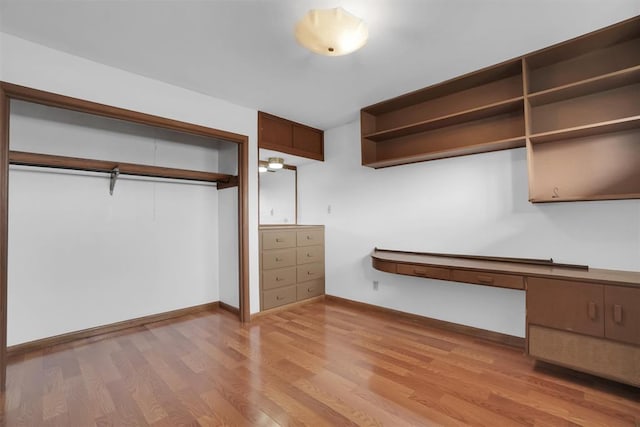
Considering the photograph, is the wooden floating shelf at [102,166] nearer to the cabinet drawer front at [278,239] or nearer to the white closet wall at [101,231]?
the white closet wall at [101,231]

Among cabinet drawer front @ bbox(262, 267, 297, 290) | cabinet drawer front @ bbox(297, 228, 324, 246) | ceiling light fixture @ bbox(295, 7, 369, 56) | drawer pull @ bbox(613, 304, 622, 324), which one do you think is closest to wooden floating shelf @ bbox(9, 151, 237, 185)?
cabinet drawer front @ bbox(297, 228, 324, 246)

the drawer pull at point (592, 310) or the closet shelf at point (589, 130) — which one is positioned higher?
the closet shelf at point (589, 130)

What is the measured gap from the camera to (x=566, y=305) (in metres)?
2.10

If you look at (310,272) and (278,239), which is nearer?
(278,239)

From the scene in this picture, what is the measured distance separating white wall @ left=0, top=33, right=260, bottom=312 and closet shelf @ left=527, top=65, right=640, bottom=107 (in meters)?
2.95

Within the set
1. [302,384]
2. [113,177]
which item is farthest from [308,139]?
[302,384]

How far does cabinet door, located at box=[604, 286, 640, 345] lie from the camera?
1.87 meters

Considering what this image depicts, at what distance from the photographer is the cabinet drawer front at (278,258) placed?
3.71 metres

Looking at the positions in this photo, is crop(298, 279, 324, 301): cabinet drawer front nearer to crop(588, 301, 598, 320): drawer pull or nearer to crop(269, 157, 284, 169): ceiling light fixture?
crop(269, 157, 284, 169): ceiling light fixture

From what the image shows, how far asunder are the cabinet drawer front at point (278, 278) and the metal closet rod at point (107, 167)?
1.23 m

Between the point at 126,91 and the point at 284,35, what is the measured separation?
5.27 feet

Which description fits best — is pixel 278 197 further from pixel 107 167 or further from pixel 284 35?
pixel 284 35

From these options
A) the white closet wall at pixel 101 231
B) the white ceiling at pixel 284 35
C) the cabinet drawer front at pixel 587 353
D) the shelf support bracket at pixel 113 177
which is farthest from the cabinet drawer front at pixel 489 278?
the shelf support bracket at pixel 113 177

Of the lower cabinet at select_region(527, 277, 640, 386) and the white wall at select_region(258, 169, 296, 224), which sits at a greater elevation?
the white wall at select_region(258, 169, 296, 224)
